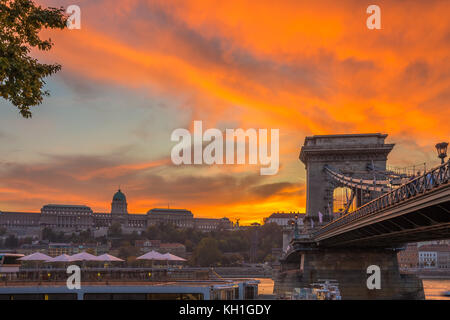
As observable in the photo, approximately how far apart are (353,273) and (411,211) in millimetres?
Answer: 30343

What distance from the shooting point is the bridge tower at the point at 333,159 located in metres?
63.8

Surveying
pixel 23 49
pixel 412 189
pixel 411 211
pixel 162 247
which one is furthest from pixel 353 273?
pixel 162 247

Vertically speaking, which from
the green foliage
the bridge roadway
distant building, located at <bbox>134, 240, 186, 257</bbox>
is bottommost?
distant building, located at <bbox>134, 240, 186, 257</bbox>

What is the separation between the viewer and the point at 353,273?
53062 millimetres

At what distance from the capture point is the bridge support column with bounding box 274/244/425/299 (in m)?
53.1

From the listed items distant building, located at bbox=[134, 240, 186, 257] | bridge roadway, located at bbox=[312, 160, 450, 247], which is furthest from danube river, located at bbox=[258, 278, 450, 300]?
distant building, located at bbox=[134, 240, 186, 257]

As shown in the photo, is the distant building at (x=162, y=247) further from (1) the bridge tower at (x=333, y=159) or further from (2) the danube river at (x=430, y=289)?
(1) the bridge tower at (x=333, y=159)

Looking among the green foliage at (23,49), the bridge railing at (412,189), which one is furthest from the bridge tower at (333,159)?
the green foliage at (23,49)

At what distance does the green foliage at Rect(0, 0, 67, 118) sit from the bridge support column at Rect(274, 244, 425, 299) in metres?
42.0

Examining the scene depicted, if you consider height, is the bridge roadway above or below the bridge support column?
above

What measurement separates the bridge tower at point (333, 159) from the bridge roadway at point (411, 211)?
24.5 meters

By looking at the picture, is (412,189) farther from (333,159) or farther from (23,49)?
(333,159)

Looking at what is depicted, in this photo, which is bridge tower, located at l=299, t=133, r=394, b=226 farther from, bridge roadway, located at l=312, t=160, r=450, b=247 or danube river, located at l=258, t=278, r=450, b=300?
bridge roadway, located at l=312, t=160, r=450, b=247
